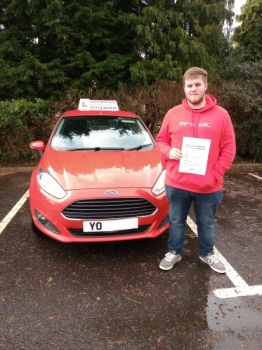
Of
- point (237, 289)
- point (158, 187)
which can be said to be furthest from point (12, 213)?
point (237, 289)

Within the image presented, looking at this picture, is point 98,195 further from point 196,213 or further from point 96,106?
point 96,106

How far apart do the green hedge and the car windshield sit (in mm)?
3233

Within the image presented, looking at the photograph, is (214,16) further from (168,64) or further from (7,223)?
(7,223)

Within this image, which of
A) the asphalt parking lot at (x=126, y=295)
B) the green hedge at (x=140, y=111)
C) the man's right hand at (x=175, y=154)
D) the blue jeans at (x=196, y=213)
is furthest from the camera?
the green hedge at (x=140, y=111)

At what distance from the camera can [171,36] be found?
9406mm

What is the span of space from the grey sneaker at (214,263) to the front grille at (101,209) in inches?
35.8

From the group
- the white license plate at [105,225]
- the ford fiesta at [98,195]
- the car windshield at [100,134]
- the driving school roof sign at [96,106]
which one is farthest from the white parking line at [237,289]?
the driving school roof sign at [96,106]

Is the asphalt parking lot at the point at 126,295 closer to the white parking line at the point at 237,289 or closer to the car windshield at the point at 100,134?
the white parking line at the point at 237,289

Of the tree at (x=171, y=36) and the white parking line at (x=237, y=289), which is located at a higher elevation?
the tree at (x=171, y=36)

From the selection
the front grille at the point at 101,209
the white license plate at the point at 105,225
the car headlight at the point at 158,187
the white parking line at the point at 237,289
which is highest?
the car headlight at the point at 158,187

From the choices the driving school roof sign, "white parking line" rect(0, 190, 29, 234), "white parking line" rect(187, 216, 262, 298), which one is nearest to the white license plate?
"white parking line" rect(187, 216, 262, 298)

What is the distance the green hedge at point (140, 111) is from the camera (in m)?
7.54

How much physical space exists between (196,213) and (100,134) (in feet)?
6.64

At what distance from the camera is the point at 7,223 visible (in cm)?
422
